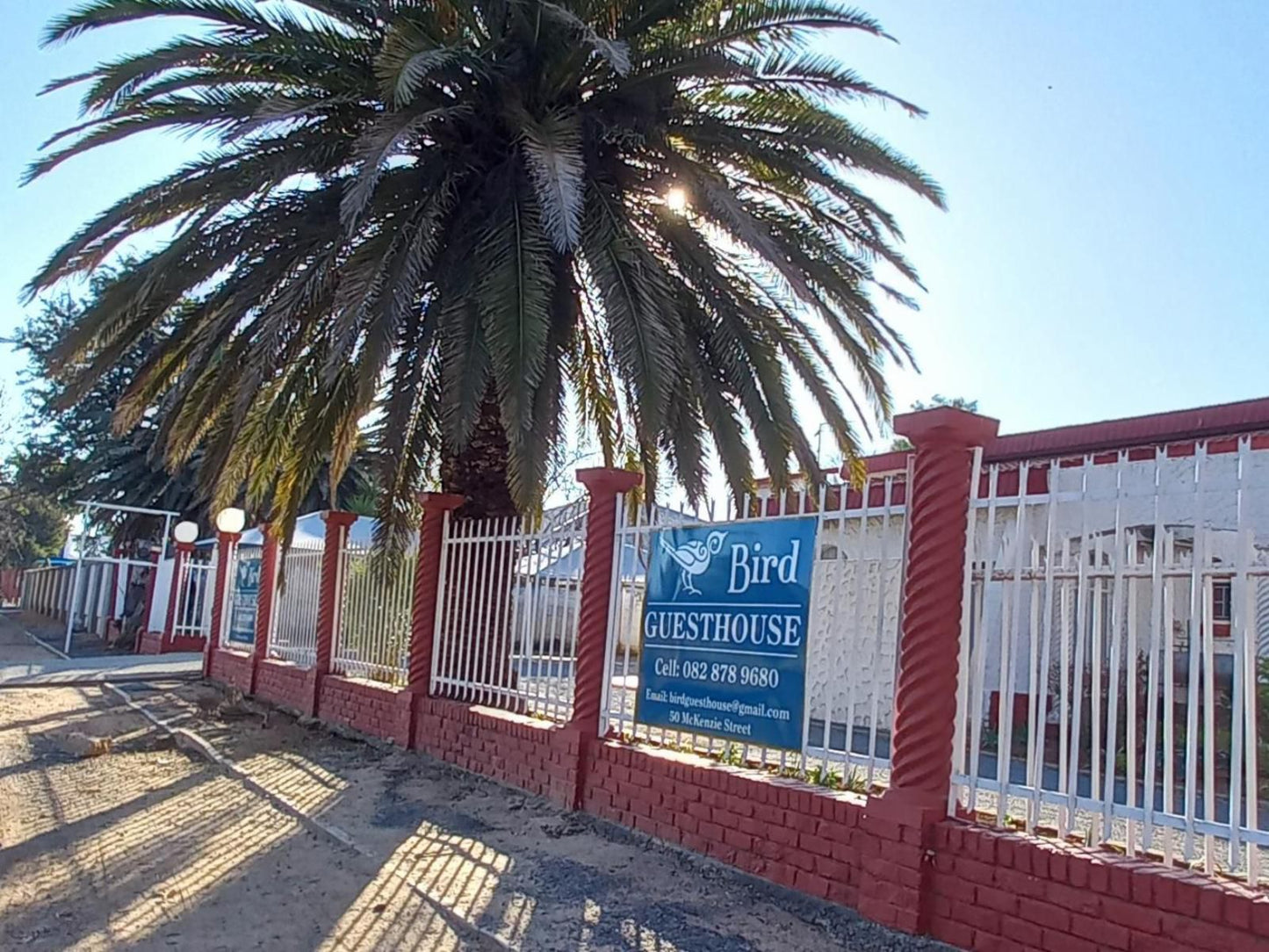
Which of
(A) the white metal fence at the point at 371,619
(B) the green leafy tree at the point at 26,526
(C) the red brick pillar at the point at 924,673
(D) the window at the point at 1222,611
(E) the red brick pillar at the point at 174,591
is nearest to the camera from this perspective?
(C) the red brick pillar at the point at 924,673

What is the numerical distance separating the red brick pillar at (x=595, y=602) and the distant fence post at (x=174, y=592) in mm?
14651

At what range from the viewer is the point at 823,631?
6.95 meters

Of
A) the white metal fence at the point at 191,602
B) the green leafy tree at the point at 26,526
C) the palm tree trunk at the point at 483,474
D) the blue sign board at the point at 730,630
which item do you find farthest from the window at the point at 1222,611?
the green leafy tree at the point at 26,526

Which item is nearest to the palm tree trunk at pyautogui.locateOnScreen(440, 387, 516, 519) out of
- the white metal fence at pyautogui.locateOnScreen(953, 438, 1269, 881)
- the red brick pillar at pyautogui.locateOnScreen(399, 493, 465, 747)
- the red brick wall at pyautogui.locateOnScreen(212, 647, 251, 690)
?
the red brick pillar at pyautogui.locateOnScreen(399, 493, 465, 747)

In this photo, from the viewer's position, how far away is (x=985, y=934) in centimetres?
457

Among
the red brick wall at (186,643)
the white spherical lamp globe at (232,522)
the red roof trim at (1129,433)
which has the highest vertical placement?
the red roof trim at (1129,433)

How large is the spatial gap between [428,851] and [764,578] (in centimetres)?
265

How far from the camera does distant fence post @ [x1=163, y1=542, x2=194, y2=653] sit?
20.0 meters

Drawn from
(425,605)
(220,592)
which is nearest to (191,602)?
(220,592)

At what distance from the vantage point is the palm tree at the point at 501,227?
7723 millimetres

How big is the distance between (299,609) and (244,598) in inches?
115

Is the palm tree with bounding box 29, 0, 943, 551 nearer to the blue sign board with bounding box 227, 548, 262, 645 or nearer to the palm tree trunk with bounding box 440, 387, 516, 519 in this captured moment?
the palm tree trunk with bounding box 440, 387, 516, 519

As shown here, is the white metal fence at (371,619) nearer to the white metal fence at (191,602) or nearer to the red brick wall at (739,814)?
the red brick wall at (739,814)

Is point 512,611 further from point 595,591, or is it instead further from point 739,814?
point 739,814
